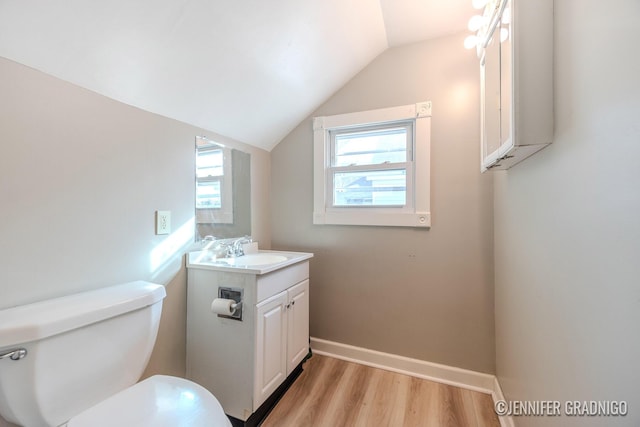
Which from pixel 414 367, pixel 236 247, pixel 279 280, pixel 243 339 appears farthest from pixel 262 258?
pixel 414 367

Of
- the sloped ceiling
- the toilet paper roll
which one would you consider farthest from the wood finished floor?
the sloped ceiling

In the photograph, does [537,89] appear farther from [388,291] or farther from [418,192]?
[388,291]

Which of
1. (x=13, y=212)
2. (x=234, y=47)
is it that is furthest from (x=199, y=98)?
(x=13, y=212)

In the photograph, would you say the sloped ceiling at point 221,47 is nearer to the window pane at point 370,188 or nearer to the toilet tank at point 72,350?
the window pane at point 370,188

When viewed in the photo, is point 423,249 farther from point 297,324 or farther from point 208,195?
point 208,195

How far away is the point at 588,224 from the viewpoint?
2.16ft

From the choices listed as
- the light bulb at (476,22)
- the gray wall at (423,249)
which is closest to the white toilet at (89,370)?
the gray wall at (423,249)

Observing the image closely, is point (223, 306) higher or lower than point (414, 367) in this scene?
higher

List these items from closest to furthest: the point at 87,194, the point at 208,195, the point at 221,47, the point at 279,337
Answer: the point at 87,194 → the point at 221,47 → the point at 279,337 → the point at 208,195

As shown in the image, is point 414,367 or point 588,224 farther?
point 414,367

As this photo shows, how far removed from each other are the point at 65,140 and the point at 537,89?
169 cm

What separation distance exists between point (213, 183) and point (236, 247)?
46 cm

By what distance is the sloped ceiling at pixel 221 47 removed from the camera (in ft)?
2.86

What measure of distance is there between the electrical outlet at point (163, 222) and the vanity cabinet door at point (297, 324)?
2.51ft
